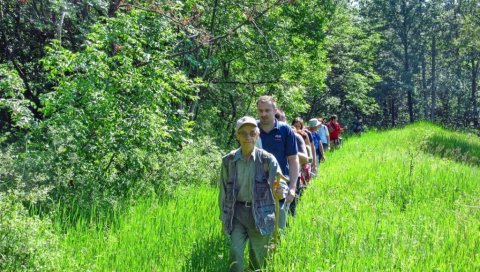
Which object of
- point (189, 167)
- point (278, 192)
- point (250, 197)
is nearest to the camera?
point (278, 192)

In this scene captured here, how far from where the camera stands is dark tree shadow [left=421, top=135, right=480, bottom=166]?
14391 millimetres

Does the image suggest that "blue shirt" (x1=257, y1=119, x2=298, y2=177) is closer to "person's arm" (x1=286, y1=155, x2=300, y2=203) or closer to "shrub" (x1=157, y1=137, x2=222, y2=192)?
"person's arm" (x1=286, y1=155, x2=300, y2=203)

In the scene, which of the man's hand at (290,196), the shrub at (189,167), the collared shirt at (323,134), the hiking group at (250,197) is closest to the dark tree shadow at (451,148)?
the collared shirt at (323,134)

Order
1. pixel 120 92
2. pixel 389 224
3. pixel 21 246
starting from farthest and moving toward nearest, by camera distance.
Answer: pixel 120 92, pixel 389 224, pixel 21 246

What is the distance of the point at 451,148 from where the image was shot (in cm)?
1694

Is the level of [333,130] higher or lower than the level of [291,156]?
lower

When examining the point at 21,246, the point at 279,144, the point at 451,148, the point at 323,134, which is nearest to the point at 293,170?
the point at 279,144

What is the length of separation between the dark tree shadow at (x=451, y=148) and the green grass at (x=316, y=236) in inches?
272

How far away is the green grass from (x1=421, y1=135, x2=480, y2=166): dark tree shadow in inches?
272

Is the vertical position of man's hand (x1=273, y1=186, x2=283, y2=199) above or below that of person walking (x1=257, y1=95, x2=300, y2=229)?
below

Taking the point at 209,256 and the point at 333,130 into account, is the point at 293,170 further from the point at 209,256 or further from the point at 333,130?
the point at 333,130

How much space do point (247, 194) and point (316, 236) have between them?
981mm

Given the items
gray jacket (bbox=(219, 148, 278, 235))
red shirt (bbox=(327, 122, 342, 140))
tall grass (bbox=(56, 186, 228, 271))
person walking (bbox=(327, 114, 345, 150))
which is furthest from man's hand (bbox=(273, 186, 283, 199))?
red shirt (bbox=(327, 122, 342, 140))

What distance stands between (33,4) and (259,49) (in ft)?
21.1
